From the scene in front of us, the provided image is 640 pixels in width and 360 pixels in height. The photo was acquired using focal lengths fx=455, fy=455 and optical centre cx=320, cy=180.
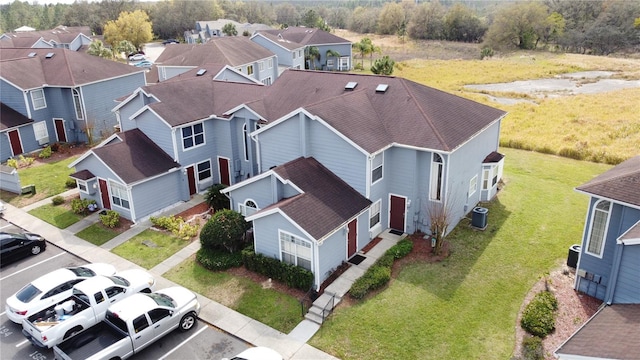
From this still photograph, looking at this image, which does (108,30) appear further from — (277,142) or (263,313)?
(263,313)

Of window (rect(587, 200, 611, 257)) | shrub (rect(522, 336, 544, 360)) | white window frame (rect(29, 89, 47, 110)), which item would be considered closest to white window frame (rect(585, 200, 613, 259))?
window (rect(587, 200, 611, 257))

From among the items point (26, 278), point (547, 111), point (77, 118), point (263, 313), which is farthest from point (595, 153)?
point (77, 118)

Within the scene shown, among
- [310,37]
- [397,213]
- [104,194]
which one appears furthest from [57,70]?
[310,37]

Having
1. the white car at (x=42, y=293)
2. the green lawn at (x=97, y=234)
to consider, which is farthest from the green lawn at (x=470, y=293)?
the green lawn at (x=97, y=234)

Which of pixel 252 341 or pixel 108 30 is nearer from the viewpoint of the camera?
pixel 252 341

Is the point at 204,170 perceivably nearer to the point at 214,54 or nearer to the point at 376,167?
the point at 376,167

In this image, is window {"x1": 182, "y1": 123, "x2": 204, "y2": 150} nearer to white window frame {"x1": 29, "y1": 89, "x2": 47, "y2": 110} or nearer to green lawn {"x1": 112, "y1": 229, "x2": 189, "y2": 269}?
green lawn {"x1": 112, "y1": 229, "x2": 189, "y2": 269}

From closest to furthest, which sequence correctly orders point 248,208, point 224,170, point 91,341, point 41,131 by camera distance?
point 91,341, point 248,208, point 224,170, point 41,131
